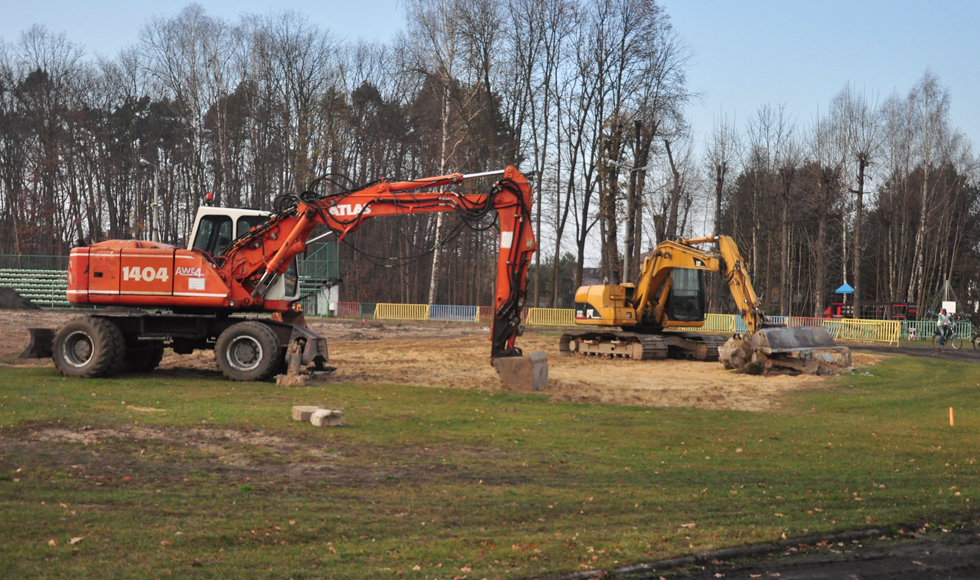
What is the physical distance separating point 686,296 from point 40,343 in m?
17.7

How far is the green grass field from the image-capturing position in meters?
6.00

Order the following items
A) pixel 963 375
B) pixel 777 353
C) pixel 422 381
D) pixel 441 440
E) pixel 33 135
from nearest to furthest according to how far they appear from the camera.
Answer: pixel 441 440, pixel 422 381, pixel 777 353, pixel 963 375, pixel 33 135

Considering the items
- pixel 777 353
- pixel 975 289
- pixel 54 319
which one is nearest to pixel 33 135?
pixel 54 319

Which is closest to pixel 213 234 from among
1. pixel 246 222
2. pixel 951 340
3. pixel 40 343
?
pixel 246 222

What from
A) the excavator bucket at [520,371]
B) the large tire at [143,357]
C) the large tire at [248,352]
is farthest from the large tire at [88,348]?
the excavator bucket at [520,371]

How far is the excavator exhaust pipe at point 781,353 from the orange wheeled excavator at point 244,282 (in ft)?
24.0

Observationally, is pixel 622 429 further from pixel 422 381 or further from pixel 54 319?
pixel 54 319

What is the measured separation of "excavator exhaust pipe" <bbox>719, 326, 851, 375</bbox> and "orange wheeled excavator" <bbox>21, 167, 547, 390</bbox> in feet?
24.0

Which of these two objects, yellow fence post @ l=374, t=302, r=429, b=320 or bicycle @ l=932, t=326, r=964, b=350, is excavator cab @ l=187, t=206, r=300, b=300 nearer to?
yellow fence post @ l=374, t=302, r=429, b=320

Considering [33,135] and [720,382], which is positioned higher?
[33,135]

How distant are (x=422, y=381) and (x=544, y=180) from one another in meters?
31.8

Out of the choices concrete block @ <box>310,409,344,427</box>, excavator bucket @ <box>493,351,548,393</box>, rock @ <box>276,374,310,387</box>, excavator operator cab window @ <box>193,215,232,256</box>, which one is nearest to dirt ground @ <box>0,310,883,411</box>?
excavator bucket @ <box>493,351,548,393</box>

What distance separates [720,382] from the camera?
1995cm

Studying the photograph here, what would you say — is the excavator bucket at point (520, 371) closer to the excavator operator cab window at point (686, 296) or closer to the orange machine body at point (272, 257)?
the orange machine body at point (272, 257)
